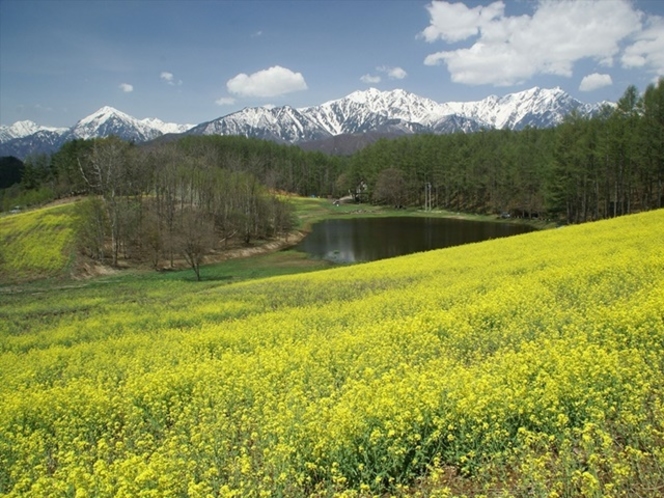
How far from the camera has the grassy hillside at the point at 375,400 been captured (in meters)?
5.64

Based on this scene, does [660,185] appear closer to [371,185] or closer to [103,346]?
[103,346]

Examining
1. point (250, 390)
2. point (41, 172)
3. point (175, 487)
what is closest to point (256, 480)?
point (175, 487)

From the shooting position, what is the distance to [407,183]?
450 ft

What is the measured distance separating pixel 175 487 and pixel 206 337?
30.5 feet

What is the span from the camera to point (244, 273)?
51969mm

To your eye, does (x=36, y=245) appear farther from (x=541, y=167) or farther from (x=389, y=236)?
(x=541, y=167)

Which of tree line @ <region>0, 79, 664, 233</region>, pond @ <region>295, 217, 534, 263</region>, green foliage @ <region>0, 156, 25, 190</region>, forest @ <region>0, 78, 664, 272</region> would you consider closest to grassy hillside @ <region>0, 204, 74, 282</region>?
forest @ <region>0, 78, 664, 272</region>

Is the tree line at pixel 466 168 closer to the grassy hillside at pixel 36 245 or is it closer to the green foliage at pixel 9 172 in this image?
the grassy hillside at pixel 36 245

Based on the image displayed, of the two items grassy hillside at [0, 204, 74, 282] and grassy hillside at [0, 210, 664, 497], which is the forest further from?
grassy hillside at [0, 210, 664, 497]

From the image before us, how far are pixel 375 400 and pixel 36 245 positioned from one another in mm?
64720

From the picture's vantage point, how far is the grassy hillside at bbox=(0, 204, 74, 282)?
5212 centimetres

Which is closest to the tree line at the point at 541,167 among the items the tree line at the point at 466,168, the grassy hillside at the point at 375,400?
the tree line at the point at 466,168

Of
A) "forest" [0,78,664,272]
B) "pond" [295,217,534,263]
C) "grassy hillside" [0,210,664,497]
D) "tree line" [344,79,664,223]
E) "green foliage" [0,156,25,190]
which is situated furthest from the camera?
"green foliage" [0,156,25,190]

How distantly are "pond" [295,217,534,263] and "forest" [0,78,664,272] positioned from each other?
1102 centimetres
